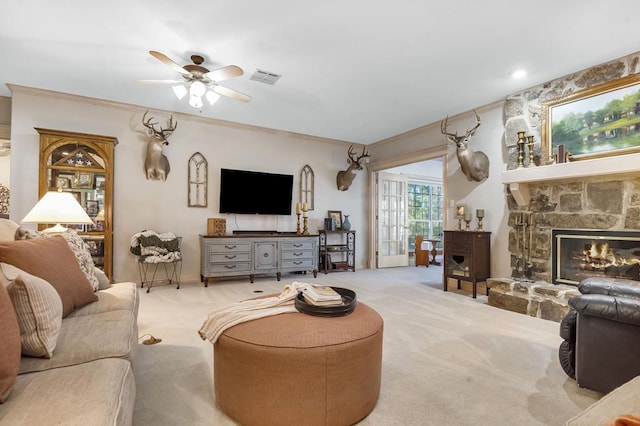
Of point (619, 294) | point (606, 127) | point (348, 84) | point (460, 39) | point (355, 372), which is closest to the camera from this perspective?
point (355, 372)

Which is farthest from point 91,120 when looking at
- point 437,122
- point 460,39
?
point 437,122

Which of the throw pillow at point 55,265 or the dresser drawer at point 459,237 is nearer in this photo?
the throw pillow at point 55,265

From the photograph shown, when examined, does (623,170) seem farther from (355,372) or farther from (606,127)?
(355,372)

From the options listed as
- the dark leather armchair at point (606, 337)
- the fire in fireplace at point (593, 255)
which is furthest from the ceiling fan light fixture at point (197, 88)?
the fire in fireplace at point (593, 255)

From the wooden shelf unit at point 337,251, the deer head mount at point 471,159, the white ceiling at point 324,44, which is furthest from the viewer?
the wooden shelf unit at point 337,251

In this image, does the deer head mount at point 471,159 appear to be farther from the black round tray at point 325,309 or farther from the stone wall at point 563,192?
the black round tray at point 325,309

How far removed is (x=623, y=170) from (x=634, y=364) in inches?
84.1

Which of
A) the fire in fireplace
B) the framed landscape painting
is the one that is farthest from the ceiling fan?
the fire in fireplace

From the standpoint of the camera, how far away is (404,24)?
264cm

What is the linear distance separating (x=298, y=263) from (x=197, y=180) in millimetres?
2117

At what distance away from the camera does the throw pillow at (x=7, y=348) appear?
88 cm

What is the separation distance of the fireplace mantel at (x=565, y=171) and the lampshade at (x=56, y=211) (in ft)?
15.1

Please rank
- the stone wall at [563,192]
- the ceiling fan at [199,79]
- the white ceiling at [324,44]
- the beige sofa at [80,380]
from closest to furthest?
the beige sofa at [80,380]
the white ceiling at [324,44]
the ceiling fan at [199,79]
the stone wall at [563,192]

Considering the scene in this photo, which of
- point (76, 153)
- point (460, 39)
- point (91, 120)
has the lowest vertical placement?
point (76, 153)
